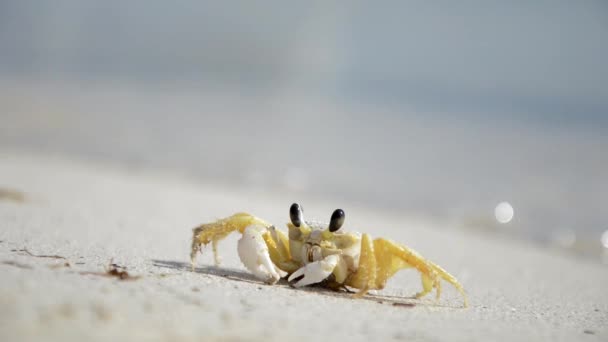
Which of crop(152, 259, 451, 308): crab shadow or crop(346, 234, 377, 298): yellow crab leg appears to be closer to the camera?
crop(346, 234, 377, 298): yellow crab leg

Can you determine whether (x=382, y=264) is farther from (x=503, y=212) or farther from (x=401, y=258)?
(x=503, y=212)

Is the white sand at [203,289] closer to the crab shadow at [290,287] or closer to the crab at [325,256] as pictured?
the crab shadow at [290,287]

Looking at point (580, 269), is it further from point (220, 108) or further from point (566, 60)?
point (566, 60)

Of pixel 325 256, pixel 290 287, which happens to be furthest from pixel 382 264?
pixel 290 287

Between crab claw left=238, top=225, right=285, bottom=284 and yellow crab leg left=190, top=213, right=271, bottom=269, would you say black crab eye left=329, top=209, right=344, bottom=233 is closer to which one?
crab claw left=238, top=225, right=285, bottom=284

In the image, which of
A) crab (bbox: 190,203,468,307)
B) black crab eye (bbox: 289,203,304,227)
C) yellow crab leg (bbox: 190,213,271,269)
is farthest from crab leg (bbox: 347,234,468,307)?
yellow crab leg (bbox: 190,213,271,269)

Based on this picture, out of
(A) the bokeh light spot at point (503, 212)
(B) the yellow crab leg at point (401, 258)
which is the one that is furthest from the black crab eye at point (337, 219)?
Result: (A) the bokeh light spot at point (503, 212)

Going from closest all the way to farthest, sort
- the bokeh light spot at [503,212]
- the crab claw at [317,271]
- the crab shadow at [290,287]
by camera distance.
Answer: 1. the crab claw at [317,271]
2. the crab shadow at [290,287]
3. the bokeh light spot at [503,212]
